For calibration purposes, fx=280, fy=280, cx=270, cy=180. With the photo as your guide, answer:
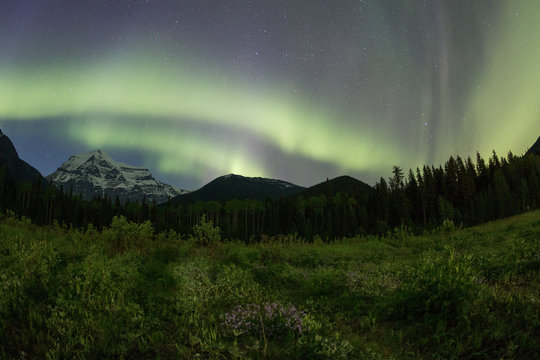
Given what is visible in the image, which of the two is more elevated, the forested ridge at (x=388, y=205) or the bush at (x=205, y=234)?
the forested ridge at (x=388, y=205)

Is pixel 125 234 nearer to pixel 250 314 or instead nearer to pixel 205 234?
pixel 205 234

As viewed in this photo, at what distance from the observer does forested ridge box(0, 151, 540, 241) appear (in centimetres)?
7181

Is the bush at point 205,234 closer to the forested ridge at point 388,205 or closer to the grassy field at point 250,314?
the grassy field at point 250,314

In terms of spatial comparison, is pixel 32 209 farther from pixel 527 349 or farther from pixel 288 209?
pixel 527 349

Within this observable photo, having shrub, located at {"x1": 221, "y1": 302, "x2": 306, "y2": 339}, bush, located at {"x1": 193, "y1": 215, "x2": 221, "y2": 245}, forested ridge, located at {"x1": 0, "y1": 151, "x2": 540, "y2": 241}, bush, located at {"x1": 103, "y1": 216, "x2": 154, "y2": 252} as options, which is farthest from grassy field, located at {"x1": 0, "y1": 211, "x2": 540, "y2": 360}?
forested ridge, located at {"x1": 0, "y1": 151, "x2": 540, "y2": 241}

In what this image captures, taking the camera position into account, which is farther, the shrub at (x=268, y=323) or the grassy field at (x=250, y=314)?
the shrub at (x=268, y=323)

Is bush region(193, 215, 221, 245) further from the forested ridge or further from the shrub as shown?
the forested ridge

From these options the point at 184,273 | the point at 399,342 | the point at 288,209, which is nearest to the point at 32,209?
the point at 288,209

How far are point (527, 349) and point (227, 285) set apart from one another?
20.0 feet

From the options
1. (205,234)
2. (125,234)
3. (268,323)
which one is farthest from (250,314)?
(205,234)

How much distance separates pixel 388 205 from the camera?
284ft

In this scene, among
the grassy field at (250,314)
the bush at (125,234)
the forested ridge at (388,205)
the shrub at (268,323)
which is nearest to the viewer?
the grassy field at (250,314)

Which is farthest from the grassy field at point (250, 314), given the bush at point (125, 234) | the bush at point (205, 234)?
the bush at point (205, 234)

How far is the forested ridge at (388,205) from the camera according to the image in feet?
236
